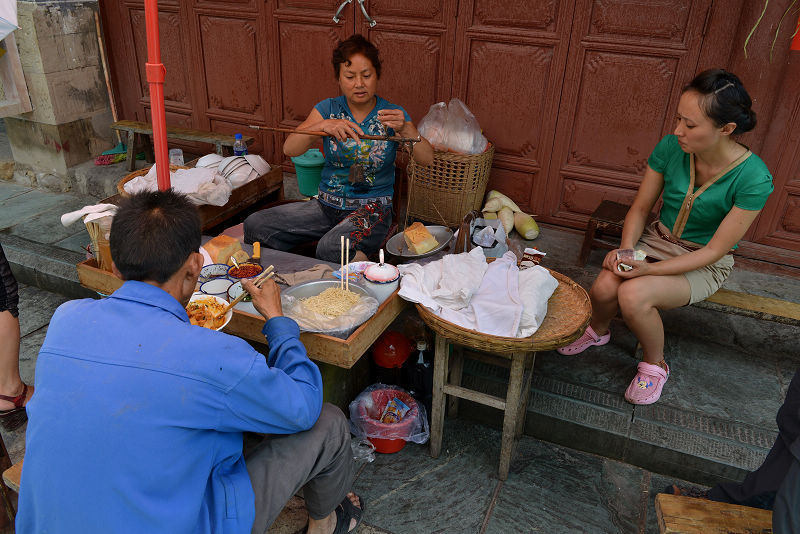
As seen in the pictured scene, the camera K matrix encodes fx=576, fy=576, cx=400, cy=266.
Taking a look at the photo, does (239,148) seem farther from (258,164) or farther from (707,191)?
(707,191)

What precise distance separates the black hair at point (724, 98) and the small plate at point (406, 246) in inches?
61.1

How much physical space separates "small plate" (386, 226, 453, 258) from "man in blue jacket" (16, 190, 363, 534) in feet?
5.09

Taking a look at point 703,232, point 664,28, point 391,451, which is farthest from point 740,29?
point 391,451

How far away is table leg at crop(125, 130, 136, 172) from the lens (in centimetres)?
560

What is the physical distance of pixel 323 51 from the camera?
16.4ft

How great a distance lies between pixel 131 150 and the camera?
5.64 meters

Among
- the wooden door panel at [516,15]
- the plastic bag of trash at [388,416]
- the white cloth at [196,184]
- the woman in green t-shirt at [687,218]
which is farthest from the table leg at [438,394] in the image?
the wooden door panel at [516,15]

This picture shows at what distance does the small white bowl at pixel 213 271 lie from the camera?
9.53 feet

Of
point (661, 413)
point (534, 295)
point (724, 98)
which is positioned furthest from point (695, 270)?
point (534, 295)

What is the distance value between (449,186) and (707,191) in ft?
6.00

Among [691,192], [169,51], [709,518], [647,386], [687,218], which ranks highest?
[169,51]

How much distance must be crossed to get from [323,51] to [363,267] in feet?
9.03

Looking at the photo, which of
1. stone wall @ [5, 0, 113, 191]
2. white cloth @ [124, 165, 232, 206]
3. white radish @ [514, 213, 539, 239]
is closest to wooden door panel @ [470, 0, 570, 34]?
white radish @ [514, 213, 539, 239]

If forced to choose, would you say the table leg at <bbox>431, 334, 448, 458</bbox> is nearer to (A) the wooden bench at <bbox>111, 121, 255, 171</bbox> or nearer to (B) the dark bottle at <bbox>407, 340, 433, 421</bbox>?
(B) the dark bottle at <bbox>407, 340, 433, 421</bbox>
